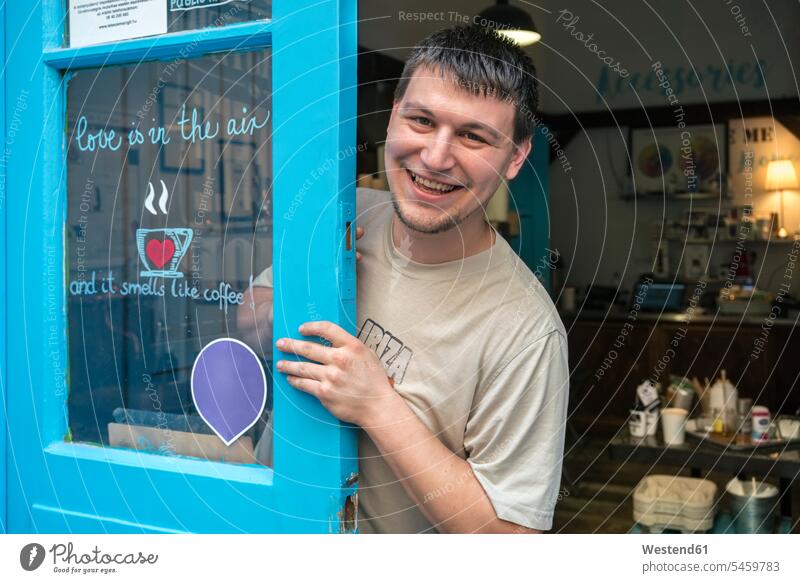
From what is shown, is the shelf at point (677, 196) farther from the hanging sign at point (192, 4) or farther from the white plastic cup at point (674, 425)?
the hanging sign at point (192, 4)

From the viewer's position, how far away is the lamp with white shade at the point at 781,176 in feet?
19.8

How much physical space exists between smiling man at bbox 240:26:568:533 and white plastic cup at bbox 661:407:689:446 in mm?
1944

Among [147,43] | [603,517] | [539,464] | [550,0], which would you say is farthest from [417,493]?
[550,0]

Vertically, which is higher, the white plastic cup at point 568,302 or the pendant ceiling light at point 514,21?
the pendant ceiling light at point 514,21

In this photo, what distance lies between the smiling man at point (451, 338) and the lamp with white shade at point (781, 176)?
17.1 ft

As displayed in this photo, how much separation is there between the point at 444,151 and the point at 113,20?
72 cm

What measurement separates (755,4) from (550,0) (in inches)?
66.4

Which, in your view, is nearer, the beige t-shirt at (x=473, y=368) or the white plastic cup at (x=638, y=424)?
the beige t-shirt at (x=473, y=368)

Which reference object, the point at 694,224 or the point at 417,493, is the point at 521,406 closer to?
the point at 417,493

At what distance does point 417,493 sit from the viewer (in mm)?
1420

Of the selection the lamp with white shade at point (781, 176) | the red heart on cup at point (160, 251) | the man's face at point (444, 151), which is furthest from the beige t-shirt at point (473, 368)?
the lamp with white shade at point (781, 176)

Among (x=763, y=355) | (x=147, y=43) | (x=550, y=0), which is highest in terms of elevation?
(x=550, y=0)

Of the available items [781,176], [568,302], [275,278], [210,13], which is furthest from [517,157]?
[781,176]

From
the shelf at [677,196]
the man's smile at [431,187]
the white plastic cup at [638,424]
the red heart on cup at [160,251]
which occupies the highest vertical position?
the shelf at [677,196]
